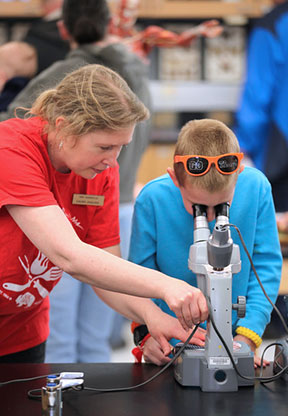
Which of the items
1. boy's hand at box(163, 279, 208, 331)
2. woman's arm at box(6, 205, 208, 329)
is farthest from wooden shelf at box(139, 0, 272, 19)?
boy's hand at box(163, 279, 208, 331)

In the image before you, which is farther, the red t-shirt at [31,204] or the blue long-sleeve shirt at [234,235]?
the blue long-sleeve shirt at [234,235]

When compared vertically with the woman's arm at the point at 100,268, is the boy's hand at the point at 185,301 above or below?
below

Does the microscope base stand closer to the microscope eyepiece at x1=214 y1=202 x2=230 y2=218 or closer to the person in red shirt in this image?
the person in red shirt

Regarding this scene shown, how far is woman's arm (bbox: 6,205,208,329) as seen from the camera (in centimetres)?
127

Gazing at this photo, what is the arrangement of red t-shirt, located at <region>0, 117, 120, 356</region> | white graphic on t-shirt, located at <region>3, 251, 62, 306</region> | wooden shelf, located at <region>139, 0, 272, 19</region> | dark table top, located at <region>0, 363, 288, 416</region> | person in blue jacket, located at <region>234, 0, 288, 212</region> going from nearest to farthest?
dark table top, located at <region>0, 363, 288, 416</region> → red t-shirt, located at <region>0, 117, 120, 356</region> → white graphic on t-shirt, located at <region>3, 251, 62, 306</region> → person in blue jacket, located at <region>234, 0, 288, 212</region> → wooden shelf, located at <region>139, 0, 272, 19</region>

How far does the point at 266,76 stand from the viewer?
3551 mm

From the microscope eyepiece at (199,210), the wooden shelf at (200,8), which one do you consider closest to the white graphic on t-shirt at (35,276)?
the microscope eyepiece at (199,210)

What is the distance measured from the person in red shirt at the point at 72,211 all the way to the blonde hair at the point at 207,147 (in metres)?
0.12

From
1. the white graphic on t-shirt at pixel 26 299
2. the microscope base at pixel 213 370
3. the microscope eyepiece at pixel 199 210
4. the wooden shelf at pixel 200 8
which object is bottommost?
the microscope base at pixel 213 370

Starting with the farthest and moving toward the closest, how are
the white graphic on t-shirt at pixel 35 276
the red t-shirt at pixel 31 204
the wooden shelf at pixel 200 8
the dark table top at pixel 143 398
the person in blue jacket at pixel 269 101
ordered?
the wooden shelf at pixel 200 8
the person in blue jacket at pixel 269 101
the white graphic on t-shirt at pixel 35 276
the red t-shirt at pixel 31 204
the dark table top at pixel 143 398

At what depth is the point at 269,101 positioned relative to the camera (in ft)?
11.8

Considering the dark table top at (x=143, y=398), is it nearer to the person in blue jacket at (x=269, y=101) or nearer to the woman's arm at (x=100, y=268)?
the woman's arm at (x=100, y=268)

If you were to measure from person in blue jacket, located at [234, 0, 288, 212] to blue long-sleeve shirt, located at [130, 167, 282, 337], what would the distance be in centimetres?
195

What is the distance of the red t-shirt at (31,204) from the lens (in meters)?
1.36
